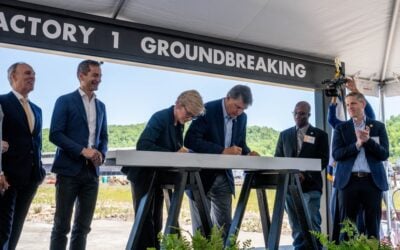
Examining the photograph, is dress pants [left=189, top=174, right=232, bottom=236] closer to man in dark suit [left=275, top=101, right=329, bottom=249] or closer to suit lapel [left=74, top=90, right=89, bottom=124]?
man in dark suit [left=275, top=101, right=329, bottom=249]

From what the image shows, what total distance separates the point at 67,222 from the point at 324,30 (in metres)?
2.81

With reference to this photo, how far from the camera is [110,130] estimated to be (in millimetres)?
3330

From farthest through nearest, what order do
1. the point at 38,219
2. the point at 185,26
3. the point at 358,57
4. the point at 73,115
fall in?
the point at 358,57
the point at 185,26
the point at 38,219
the point at 73,115

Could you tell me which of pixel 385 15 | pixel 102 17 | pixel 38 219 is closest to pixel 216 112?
pixel 102 17

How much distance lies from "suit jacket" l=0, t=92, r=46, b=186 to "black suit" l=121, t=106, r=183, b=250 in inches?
21.2

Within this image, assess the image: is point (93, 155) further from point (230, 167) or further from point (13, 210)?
point (230, 167)

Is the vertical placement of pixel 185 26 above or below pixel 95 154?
above

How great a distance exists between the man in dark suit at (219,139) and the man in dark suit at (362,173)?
2.68ft

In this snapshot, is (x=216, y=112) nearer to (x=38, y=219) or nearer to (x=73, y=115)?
(x=73, y=115)

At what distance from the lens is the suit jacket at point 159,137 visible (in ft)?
7.00

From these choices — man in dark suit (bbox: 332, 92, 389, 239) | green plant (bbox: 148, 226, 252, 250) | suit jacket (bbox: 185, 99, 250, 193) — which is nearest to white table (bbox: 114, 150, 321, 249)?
suit jacket (bbox: 185, 99, 250, 193)

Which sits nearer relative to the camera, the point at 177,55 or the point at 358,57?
the point at 177,55

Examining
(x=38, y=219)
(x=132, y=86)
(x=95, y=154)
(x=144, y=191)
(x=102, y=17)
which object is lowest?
(x=38, y=219)

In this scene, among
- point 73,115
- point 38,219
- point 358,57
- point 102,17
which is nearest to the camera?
point 73,115
